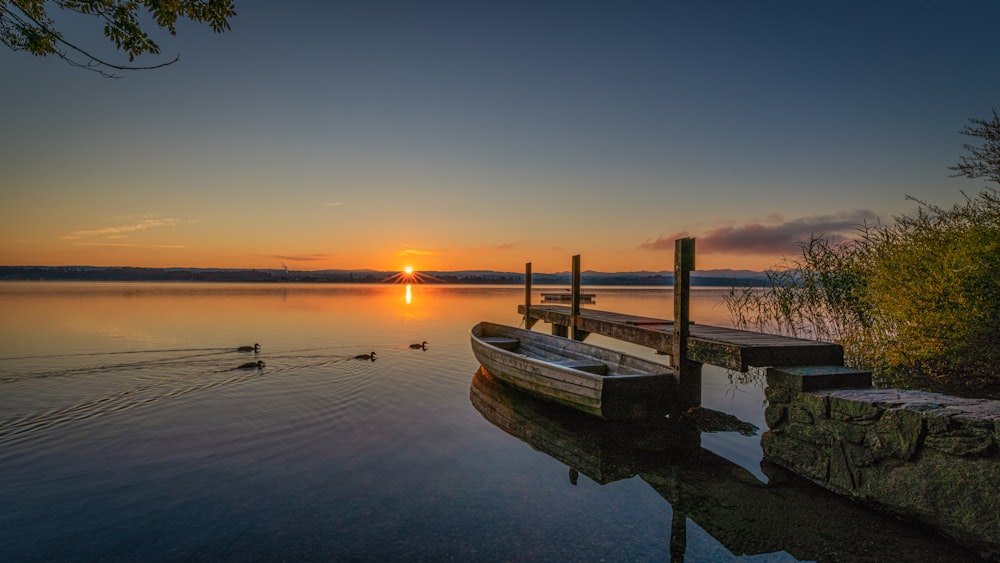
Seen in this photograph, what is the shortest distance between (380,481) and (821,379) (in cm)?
637

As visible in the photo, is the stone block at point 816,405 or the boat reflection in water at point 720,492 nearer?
the boat reflection in water at point 720,492

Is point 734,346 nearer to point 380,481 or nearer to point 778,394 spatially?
point 778,394

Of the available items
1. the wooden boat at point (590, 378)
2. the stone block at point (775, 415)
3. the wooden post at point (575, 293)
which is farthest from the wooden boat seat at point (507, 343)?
the stone block at point (775, 415)

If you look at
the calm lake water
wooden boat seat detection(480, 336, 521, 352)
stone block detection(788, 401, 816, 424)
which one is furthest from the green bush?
wooden boat seat detection(480, 336, 521, 352)

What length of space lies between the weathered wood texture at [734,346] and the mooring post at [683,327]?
178mm

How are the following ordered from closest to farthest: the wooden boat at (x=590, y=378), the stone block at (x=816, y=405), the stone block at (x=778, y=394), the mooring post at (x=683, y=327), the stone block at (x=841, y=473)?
1. the stone block at (x=841, y=473)
2. the stone block at (x=816, y=405)
3. the stone block at (x=778, y=394)
4. the wooden boat at (x=590, y=378)
5. the mooring post at (x=683, y=327)

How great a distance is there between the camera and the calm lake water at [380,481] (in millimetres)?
5207

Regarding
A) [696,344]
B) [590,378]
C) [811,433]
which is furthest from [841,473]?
[590,378]

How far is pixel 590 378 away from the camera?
850 centimetres

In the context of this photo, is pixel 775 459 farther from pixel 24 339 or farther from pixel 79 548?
pixel 24 339

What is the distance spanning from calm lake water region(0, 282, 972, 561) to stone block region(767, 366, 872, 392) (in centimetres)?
134

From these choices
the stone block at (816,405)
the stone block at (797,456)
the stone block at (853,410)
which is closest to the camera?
the stone block at (853,410)

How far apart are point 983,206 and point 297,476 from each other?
14.3 meters

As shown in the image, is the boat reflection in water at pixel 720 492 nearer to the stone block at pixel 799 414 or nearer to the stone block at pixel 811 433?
the stone block at pixel 811 433
